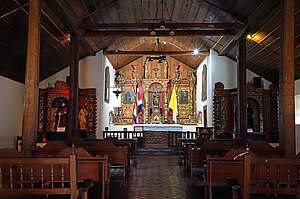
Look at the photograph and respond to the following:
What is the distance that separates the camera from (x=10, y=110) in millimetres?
9492

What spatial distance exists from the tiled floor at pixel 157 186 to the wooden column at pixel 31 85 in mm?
1989

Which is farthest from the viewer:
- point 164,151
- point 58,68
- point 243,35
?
point 58,68

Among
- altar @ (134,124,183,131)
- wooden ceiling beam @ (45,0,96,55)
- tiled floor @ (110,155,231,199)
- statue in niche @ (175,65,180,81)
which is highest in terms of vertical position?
wooden ceiling beam @ (45,0,96,55)

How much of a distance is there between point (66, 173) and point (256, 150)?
12.1 ft

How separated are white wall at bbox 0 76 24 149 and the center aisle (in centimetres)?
513

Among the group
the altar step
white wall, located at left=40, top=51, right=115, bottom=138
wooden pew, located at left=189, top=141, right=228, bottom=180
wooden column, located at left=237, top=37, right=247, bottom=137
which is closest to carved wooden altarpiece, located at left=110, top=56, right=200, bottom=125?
white wall, located at left=40, top=51, right=115, bottom=138

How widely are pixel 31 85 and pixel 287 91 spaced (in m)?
5.18

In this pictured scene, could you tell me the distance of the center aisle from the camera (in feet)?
14.4

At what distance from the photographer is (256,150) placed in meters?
5.17

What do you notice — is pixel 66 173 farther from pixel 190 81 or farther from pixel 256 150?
pixel 190 81

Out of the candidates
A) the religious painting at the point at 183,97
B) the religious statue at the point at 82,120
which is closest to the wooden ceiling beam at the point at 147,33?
the religious statue at the point at 82,120

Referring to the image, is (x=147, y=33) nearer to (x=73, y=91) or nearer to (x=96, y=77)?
Answer: (x=73, y=91)

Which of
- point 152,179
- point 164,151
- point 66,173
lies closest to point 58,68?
point 164,151

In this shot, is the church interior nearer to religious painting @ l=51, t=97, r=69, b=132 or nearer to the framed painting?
religious painting @ l=51, t=97, r=69, b=132
